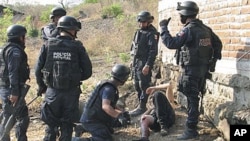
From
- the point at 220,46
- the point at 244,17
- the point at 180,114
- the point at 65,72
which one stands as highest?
the point at 244,17

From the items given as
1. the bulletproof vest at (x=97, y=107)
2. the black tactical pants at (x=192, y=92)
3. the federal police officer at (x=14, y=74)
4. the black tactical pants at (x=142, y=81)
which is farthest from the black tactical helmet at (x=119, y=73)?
the black tactical pants at (x=142, y=81)

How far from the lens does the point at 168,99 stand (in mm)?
6555

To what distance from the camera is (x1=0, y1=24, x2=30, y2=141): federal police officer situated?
5.54 meters

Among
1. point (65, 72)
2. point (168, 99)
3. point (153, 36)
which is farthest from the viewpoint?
point (153, 36)

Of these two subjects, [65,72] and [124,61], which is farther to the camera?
[124,61]

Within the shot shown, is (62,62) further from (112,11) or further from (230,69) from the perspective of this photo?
(112,11)

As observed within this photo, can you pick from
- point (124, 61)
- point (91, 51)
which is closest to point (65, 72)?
point (124, 61)

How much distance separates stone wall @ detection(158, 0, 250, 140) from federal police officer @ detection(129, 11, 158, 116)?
1.02 meters

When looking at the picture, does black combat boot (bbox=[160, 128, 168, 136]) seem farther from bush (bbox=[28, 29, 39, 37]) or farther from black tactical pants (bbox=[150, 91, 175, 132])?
bush (bbox=[28, 29, 39, 37])

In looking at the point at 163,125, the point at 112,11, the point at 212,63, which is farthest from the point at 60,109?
the point at 112,11

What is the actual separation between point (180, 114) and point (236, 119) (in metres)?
1.89

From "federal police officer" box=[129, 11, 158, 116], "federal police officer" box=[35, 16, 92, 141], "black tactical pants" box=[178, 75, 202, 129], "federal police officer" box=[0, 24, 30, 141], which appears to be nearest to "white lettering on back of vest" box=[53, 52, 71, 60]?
"federal police officer" box=[35, 16, 92, 141]

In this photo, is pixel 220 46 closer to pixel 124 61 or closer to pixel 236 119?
pixel 236 119

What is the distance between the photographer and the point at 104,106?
190 inches
